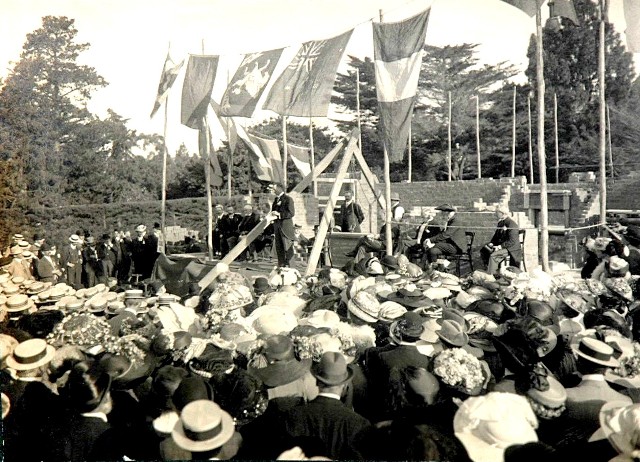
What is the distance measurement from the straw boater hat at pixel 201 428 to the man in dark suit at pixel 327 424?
36 cm

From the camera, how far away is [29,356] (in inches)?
127

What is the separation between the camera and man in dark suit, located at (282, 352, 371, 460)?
2.78 m

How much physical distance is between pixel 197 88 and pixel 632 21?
7.37 meters

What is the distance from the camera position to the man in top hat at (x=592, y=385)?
2.86 m

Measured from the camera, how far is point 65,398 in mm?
3020

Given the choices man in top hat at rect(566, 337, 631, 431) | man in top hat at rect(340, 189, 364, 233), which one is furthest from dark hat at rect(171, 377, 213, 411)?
man in top hat at rect(340, 189, 364, 233)

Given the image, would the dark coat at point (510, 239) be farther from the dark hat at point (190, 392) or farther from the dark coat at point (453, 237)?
the dark hat at point (190, 392)

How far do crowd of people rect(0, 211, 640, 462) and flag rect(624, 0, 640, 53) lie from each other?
329 centimetres

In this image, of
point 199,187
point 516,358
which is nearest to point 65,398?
point 516,358

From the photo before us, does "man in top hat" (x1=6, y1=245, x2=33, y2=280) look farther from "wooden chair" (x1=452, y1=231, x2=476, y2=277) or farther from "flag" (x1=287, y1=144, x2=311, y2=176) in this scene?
"flag" (x1=287, y1=144, x2=311, y2=176)

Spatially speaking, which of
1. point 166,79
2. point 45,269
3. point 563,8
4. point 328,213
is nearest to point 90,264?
point 45,269

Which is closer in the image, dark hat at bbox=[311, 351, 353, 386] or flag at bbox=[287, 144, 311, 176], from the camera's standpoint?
dark hat at bbox=[311, 351, 353, 386]

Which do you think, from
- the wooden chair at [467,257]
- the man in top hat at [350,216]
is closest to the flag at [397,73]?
the wooden chair at [467,257]

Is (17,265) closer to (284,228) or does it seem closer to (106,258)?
(284,228)
